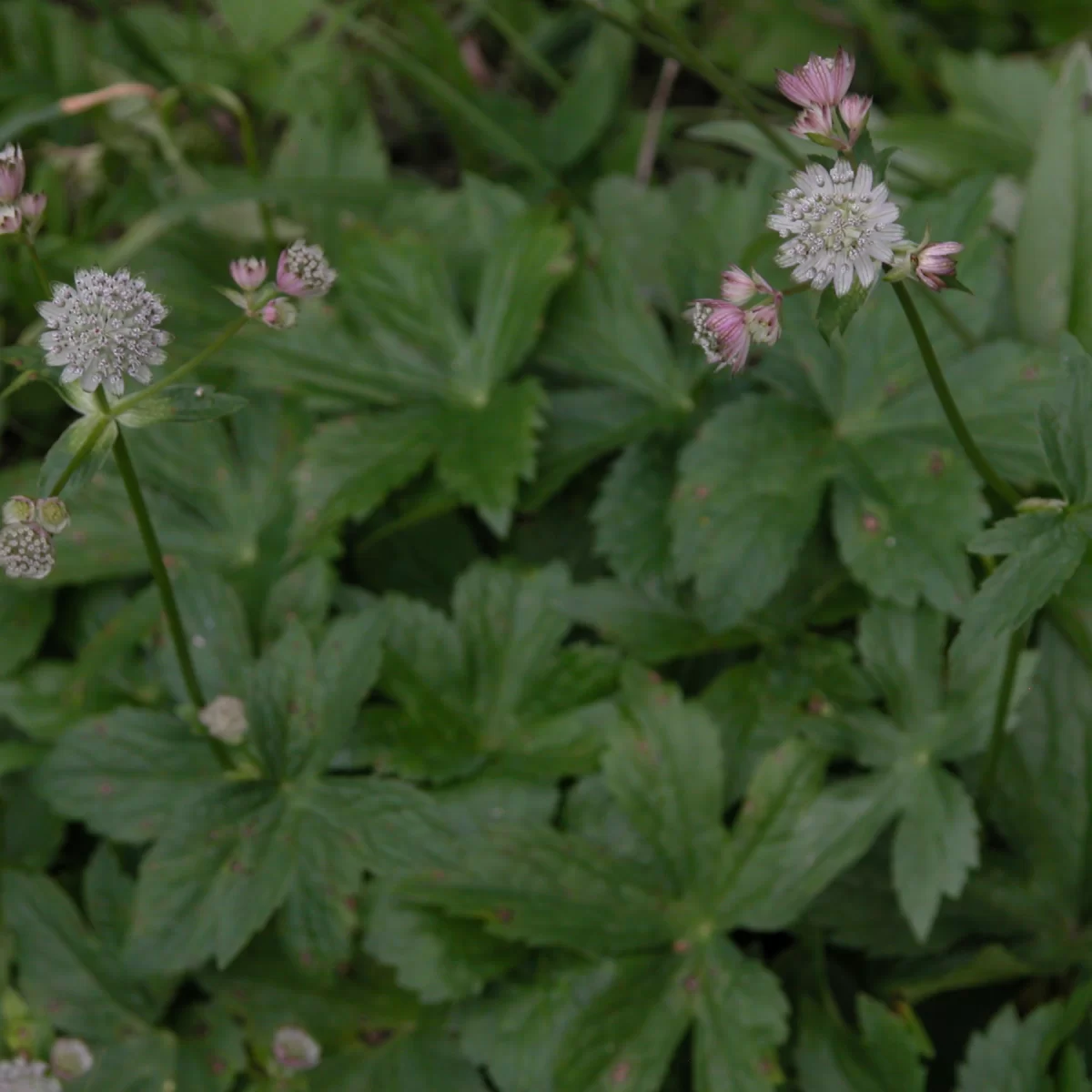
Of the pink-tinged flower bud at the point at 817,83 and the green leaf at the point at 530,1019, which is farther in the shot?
the green leaf at the point at 530,1019

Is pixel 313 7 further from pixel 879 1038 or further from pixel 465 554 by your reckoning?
pixel 879 1038

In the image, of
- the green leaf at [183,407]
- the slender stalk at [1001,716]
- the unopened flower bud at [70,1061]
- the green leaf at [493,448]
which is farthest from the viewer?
the green leaf at [493,448]

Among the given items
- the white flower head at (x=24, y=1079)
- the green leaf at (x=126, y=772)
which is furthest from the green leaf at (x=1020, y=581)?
the white flower head at (x=24, y=1079)

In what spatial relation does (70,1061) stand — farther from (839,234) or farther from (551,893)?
(839,234)

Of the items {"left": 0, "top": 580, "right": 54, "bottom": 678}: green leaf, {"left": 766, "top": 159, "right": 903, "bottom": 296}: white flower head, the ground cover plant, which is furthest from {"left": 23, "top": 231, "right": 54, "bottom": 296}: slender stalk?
{"left": 0, "top": 580, "right": 54, "bottom": 678}: green leaf

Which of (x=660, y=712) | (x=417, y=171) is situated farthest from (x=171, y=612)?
(x=417, y=171)

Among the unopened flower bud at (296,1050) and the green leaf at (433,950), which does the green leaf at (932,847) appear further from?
the unopened flower bud at (296,1050)

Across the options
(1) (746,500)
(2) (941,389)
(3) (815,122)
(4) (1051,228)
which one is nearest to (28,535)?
(3) (815,122)
